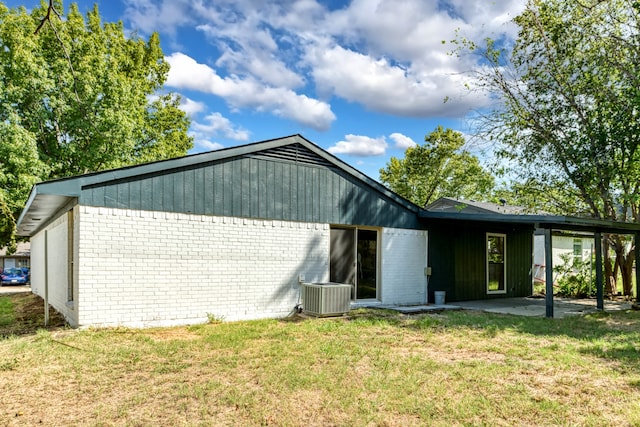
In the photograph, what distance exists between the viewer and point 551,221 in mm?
9148

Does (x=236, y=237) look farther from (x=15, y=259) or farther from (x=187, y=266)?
(x=15, y=259)

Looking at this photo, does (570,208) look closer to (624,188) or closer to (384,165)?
(624,188)

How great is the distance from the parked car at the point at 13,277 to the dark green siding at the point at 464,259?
29.7 metres

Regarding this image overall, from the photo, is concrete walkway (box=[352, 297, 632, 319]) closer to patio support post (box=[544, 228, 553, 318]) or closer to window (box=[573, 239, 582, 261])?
patio support post (box=[544, 228, 553, 318])

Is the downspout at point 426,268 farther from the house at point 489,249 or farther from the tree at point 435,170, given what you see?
the tree at point 435,170

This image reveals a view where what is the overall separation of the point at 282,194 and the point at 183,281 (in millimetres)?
2878

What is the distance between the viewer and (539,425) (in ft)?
12.6

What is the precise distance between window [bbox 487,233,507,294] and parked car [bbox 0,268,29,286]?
30.8 m

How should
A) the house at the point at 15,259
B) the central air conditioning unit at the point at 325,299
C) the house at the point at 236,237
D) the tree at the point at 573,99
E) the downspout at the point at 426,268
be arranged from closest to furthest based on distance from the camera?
the house at the point at 236,237 → the central air conditioning unit at the point at 325,299 → the downspout at the point at 426,268 → the tree at the point at 573,99 → the house at the point at 15,259

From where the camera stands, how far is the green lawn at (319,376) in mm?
3963

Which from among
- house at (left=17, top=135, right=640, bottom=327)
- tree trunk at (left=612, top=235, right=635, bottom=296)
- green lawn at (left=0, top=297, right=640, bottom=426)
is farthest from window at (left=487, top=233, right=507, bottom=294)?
green lawn at (left=0, top=297, right=640, bottom=426)

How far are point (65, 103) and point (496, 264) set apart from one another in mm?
18612

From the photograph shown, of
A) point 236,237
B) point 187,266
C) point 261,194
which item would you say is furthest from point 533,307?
point 187,266

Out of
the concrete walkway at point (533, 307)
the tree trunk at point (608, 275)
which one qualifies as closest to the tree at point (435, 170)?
the tree trunk at point (608, 275)
